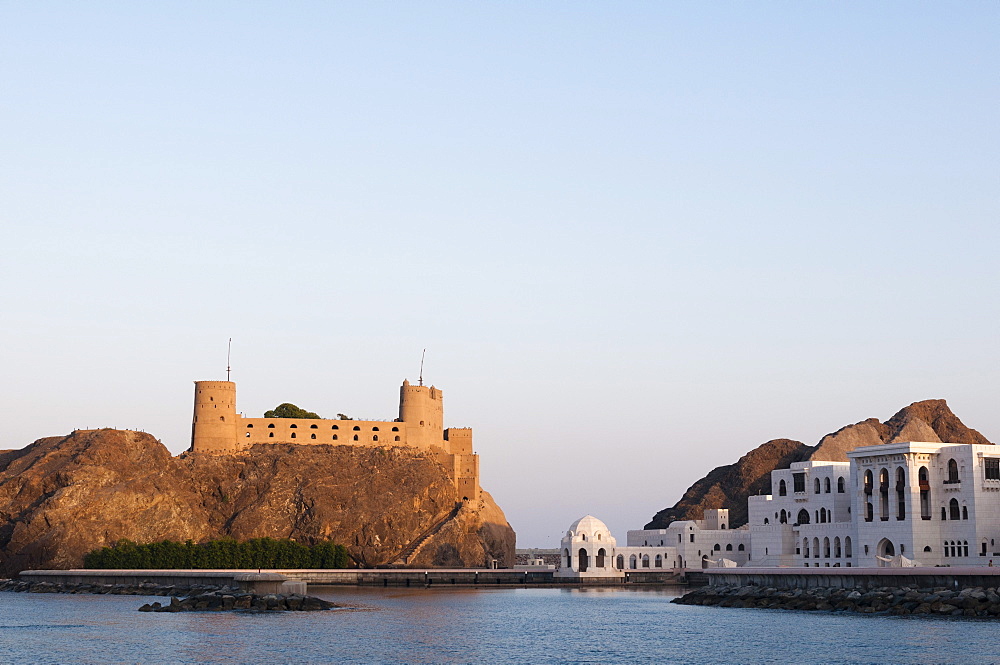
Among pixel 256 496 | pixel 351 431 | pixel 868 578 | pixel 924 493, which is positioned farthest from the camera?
pixel 351 431

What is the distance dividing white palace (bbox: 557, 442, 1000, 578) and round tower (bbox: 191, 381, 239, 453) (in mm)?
66218

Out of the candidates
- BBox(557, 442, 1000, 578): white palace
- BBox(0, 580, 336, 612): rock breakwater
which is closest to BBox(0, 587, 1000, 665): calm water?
BBox(0, 580, 336, 612): rock breakwater

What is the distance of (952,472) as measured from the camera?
106062 millimetres

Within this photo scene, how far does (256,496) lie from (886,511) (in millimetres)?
79660

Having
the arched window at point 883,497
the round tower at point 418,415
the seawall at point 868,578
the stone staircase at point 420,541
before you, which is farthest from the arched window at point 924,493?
the round tower at point 418,415

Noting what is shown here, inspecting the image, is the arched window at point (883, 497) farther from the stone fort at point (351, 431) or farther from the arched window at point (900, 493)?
the stone fort at point (351, 431)

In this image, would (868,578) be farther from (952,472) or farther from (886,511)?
(952,472)

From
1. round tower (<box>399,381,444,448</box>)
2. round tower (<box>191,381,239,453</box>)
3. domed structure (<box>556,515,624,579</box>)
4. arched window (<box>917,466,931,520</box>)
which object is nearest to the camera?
arched window (<box>917,466,931,520</box>)

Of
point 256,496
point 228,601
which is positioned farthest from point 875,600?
point 256,496

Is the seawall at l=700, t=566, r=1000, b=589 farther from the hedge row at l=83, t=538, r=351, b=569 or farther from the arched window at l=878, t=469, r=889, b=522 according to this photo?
the hedge row at l=83, t=538, r=351, b=569

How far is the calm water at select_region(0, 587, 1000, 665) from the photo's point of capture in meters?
62.3

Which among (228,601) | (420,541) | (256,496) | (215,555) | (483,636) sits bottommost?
(483,636)

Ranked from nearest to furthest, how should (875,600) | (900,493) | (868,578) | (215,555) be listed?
(875,600) → (868,578) → (900,493) → (215,555)

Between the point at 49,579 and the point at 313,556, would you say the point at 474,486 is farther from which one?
the point at 49,579
